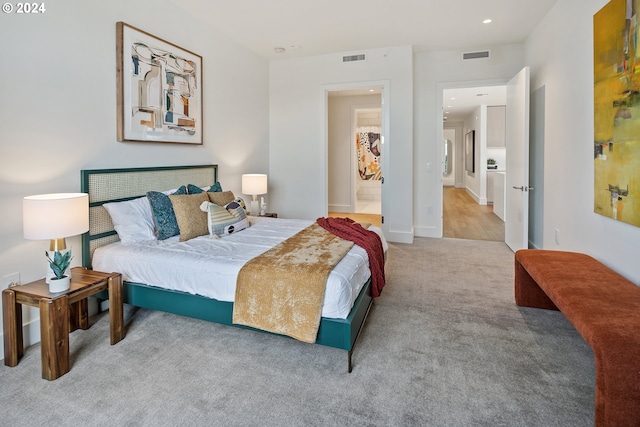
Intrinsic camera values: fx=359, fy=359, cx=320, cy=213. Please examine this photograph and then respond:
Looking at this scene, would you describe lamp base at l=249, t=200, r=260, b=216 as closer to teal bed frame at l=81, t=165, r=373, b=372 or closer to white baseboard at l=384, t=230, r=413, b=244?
teal bed frame at l=81, t=165, r=373, b=372

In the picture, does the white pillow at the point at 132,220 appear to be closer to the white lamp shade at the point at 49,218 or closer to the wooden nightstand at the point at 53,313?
the wooden nightstand at the point at 53,313

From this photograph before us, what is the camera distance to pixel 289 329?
206 centimetres

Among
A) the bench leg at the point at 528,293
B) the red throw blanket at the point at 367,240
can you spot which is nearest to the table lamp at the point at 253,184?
the red throw blanket at the point at 367,240

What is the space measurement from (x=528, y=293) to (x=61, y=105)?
381 cm

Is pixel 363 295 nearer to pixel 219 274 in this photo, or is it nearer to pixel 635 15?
pixel 219 274

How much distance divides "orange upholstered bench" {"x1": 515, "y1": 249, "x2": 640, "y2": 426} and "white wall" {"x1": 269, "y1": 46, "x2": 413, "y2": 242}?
103 inches

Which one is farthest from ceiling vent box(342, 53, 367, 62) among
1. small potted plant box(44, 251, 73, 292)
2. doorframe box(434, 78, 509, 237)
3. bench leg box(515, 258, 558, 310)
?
small potted plant box(44, 251, 73, 292)

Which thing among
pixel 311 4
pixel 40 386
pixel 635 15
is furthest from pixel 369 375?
pixel 311 4

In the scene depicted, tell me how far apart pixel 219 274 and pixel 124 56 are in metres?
2.12

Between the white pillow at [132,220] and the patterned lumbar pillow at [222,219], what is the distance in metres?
0.45

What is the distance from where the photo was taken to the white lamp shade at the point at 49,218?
2.04 meters

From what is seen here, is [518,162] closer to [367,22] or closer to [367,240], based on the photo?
[367,22]

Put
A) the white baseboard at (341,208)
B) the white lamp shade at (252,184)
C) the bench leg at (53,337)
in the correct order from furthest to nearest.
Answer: the white baseboard at (341,208) < the white lamp shade at (252,184) < the bench leg at (53,337)

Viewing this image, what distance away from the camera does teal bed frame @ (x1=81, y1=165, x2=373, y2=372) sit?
6.63 ft
